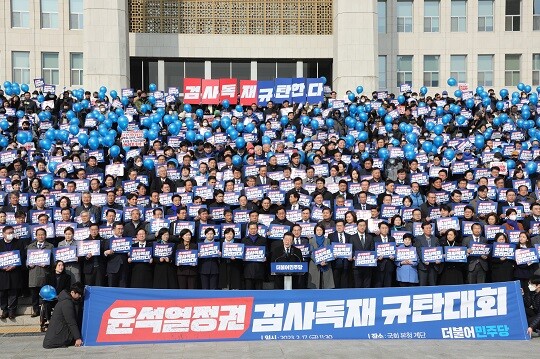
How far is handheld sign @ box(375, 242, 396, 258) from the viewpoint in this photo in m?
17.8

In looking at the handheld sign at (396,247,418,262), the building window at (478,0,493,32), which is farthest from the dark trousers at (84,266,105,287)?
the building window at (478,0,493,32)

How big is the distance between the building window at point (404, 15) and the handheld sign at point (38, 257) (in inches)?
1145

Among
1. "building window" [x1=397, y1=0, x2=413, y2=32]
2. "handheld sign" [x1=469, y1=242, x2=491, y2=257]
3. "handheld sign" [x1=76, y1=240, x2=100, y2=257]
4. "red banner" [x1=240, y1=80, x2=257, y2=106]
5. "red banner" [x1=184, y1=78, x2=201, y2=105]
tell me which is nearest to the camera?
Result: "handheld sign" [x1=76, y1=240, x2=100, y2=257]

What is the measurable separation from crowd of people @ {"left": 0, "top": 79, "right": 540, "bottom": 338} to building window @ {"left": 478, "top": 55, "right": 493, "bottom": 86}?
15.5 m

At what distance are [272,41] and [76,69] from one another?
9529mm

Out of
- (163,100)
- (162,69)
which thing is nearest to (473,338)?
(163,100)

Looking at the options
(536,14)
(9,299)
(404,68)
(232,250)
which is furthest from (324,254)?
(536,14)

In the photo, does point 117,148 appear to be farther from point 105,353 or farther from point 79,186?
point 105,353

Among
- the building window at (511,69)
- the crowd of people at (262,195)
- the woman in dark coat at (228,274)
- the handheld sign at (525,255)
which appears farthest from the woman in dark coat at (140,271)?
the building window at (511,69)

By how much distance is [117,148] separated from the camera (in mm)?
23391

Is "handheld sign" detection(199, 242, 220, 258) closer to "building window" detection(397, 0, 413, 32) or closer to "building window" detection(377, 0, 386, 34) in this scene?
"building window" detection(377, 0, 386, 34)

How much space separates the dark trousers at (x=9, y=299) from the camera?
18.1m

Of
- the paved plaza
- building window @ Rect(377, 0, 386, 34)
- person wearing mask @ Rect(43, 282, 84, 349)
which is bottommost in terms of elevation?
the paved plaza

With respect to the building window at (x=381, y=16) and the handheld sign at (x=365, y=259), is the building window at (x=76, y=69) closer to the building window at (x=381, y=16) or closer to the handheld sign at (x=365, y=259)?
the building window at (x=381, y=16)
